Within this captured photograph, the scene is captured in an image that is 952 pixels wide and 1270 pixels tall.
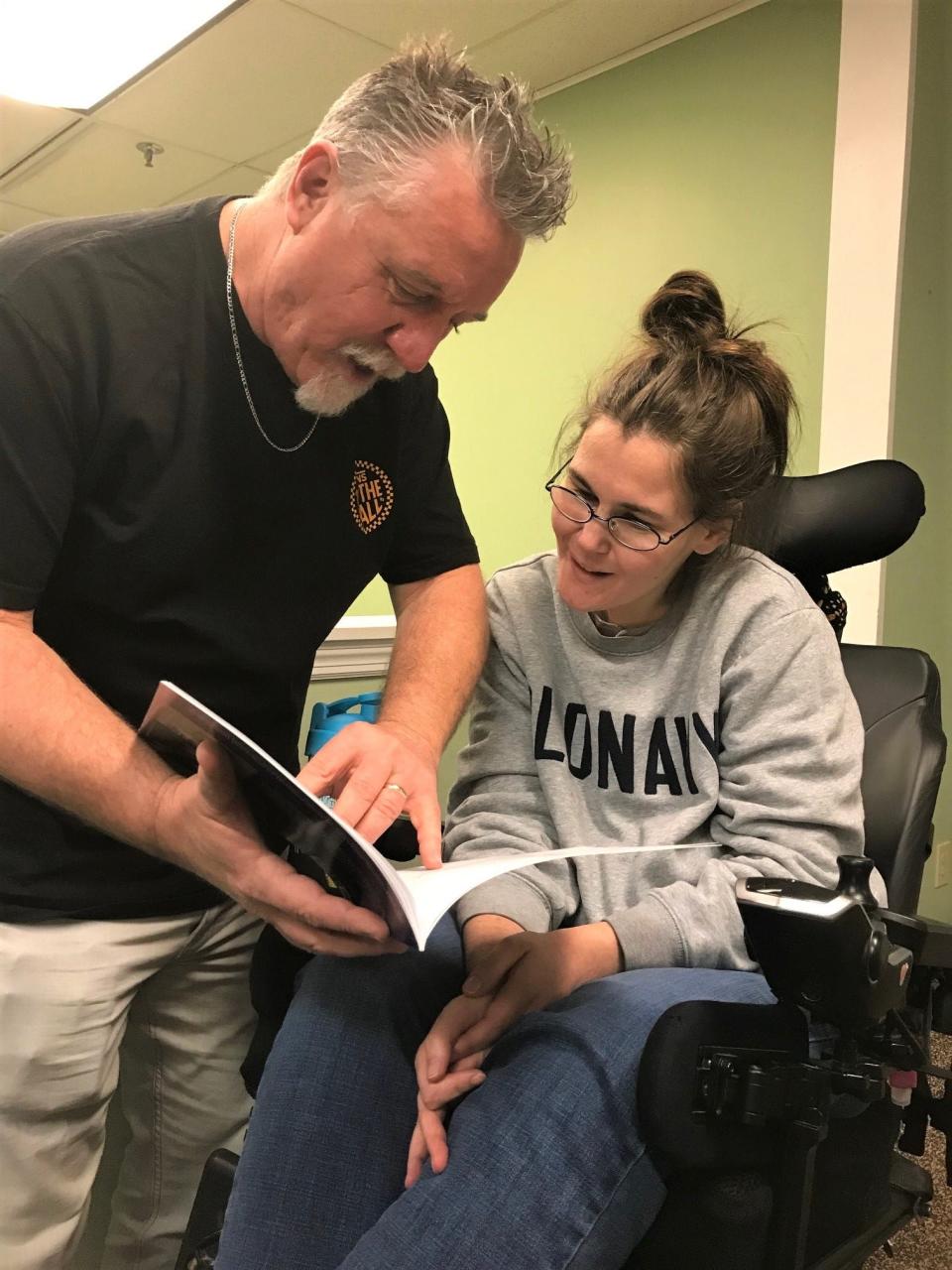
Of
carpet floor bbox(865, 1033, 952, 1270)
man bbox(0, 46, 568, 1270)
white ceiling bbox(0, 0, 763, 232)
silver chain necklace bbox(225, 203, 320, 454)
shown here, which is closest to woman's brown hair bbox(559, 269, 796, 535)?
man bbox(0, 46, 568, 1270)

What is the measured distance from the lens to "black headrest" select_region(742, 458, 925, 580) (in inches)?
47.1

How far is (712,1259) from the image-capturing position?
0.75m

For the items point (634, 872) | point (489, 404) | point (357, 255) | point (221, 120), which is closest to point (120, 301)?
point (357, 255)

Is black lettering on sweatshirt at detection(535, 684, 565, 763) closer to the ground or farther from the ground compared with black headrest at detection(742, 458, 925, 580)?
closer to the ground

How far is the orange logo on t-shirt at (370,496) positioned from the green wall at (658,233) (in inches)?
50.1

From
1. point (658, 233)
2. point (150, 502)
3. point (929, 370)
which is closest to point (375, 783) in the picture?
point (150, 502)

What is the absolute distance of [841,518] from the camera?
47.3 inches

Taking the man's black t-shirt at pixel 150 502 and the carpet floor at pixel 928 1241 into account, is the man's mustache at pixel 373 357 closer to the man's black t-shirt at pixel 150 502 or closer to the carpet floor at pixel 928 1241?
the man's black t-shirt at pixel 150 502

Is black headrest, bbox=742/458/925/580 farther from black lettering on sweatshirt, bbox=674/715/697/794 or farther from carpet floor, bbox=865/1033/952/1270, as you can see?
carpet floor, bbox=865/1033/952/1270

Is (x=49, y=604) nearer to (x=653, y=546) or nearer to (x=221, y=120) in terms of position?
(x=653, y=546)

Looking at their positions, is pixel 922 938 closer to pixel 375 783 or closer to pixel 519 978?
pixel 519 978

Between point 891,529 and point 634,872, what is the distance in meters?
0.51

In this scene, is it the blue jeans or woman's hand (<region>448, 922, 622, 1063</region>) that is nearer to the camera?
the blue jeans

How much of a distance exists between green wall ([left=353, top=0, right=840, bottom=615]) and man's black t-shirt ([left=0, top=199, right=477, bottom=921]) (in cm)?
138
